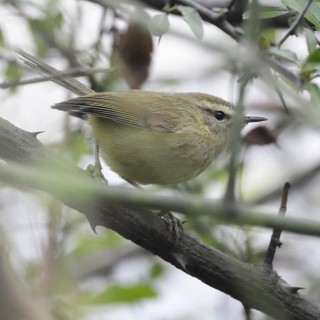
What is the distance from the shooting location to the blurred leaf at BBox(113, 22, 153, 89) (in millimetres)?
4848

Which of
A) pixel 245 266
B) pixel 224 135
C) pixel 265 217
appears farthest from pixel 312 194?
pixel 265 217

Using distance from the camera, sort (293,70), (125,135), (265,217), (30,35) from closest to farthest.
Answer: (265,217), (293,70), (125,135), (30,35)

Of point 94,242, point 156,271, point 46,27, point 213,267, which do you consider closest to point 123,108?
point 46,27

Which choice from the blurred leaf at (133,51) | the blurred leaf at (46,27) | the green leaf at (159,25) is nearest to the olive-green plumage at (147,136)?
the blurred leaf at (133,51)

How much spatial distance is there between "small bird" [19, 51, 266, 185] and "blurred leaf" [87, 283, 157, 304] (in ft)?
2.60

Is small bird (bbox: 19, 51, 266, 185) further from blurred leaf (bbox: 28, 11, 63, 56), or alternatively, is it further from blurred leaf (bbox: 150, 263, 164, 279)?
blurred leaf (bbox: 150, 263, 164, 279)

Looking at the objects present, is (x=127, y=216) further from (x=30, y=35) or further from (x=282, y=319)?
(x=30, y=35)

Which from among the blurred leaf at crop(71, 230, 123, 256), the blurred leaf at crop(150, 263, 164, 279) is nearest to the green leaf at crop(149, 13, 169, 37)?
the blurred leaf at crop(71, 230, 123, 256)

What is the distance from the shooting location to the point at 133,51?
484cm

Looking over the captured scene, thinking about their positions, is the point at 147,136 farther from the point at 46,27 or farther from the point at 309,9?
the point at 309,9

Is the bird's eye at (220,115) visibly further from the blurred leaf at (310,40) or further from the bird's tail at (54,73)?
the blurred leaf at (310,40)

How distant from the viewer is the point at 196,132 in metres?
4.96

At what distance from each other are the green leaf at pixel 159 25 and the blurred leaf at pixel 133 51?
90cm

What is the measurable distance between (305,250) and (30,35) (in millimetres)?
2982
